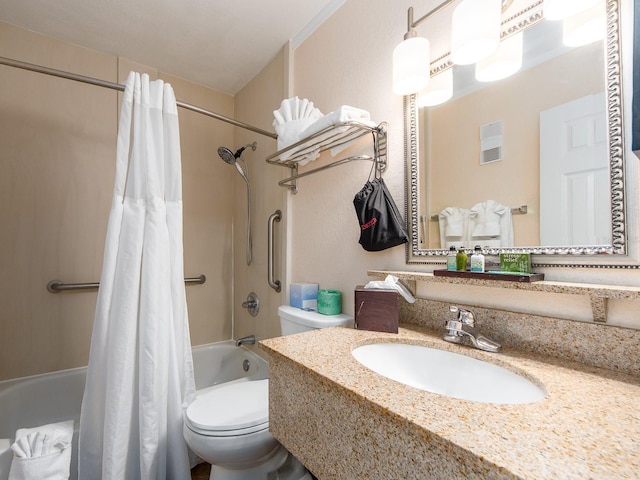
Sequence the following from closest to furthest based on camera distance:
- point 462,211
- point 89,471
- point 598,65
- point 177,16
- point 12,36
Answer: point 598,65, point 462,211, point 89,471, point 177,16, point 12,36

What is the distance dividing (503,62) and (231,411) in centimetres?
148

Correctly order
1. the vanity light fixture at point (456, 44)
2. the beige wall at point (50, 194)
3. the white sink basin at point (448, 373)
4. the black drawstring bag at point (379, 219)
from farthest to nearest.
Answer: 1. the beige wall at point (50, 194)
2. the black drawstring bag at point (379, 219)
3. the vanity light fixture at point (456, 44)
4. the white sink basin at point (448, 373)

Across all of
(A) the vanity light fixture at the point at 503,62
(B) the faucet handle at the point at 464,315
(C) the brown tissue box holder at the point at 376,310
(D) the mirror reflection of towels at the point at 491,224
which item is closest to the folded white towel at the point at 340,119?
(A) the vanity light fixture at the point at 503,62

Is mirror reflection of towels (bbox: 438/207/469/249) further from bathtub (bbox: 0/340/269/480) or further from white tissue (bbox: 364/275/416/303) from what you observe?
bathtub (bbox: 0/340/269/480)

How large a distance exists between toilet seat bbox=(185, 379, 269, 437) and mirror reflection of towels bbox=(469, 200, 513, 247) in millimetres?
956

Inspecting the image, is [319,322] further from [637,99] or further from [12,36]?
[12,36]

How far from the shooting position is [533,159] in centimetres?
84

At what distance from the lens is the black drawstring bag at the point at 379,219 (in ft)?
3.67

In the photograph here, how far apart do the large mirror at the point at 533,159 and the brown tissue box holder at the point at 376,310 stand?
0.21 m

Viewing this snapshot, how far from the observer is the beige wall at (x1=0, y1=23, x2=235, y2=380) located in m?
1.68

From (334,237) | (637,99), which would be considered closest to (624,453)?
(637,99)

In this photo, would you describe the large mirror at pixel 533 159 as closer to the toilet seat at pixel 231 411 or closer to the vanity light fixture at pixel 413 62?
the vanity light fixture at pixel 413 62

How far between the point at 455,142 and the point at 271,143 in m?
1.25

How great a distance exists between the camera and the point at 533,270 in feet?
2.74
